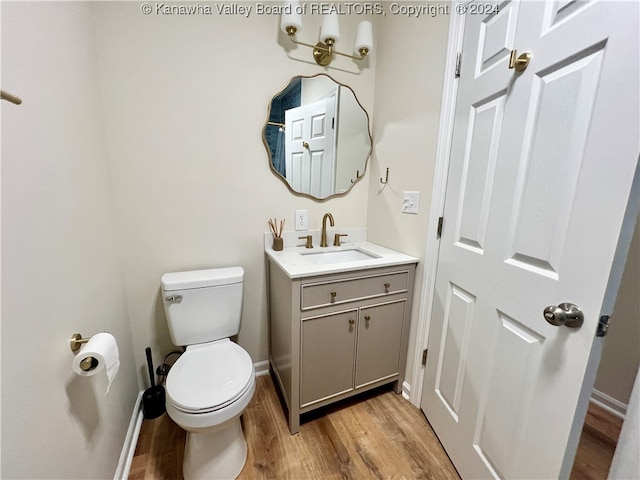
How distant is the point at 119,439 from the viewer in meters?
1.10

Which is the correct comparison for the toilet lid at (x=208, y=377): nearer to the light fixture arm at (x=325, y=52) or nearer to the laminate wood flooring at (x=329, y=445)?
the laminate wood flooring at (x=329, y=445)

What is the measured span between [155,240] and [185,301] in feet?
1.26

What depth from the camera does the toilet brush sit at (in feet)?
4.59

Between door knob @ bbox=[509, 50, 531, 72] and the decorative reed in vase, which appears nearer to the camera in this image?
door knob @ bbox=[509, 50, 531, 72]

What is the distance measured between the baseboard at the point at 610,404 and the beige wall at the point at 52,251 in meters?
2.30

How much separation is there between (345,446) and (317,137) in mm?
1708

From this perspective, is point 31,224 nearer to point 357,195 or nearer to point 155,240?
point 155,240

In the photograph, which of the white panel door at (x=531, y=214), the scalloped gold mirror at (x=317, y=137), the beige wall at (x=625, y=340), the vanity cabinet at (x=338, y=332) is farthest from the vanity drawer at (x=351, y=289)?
the beige wall at (x=625, y=340)

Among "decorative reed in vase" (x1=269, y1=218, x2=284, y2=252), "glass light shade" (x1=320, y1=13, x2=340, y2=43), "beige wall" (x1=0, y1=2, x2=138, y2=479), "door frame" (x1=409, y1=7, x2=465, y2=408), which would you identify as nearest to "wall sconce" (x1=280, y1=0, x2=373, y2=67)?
"glass light shade" (x1=320, y1=13, x2=340, y2=43)

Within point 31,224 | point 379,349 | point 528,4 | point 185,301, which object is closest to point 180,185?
point 185,301

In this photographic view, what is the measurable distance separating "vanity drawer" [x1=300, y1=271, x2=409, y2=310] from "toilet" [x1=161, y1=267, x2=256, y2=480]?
41 centimetres

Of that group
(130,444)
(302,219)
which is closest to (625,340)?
(302,219)

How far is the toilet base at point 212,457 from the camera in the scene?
107 centimetres

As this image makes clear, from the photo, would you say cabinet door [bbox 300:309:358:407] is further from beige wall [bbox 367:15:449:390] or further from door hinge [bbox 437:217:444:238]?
door hinge [bbox 437:217:444:238]
